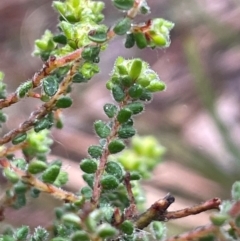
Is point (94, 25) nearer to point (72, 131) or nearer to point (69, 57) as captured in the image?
point (69, 57)

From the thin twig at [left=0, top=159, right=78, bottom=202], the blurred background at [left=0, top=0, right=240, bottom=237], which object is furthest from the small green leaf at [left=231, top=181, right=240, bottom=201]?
the blurred background at [left=0, top=0, right=240, bottom=237]

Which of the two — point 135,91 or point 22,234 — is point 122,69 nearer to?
point 135,91

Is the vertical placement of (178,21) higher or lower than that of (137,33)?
higher

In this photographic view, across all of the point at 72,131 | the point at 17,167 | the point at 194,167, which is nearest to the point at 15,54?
the point at 72,131

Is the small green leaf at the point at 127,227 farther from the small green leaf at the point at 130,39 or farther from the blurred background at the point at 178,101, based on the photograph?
the blurred background at the point at 178,101

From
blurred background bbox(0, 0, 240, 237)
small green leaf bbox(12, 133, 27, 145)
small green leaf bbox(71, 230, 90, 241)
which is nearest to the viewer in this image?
small green leaf bbox(71, 230, 90, 241)

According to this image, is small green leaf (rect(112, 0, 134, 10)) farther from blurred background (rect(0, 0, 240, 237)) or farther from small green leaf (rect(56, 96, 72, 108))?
blurred background (rect(0, 0, 240, 237))
